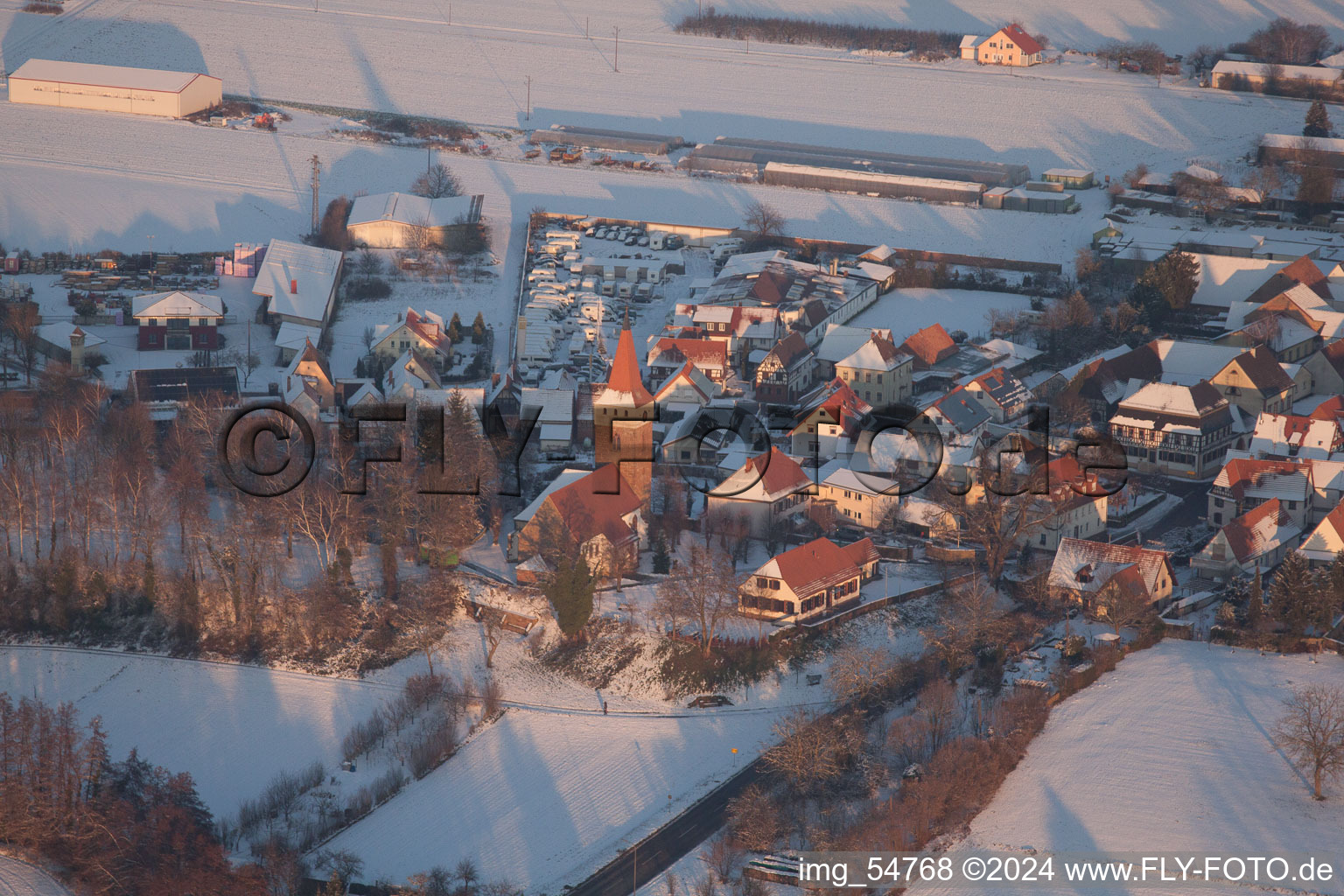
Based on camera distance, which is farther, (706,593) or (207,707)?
(706,593)

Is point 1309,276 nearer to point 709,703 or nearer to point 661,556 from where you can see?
point 661,556

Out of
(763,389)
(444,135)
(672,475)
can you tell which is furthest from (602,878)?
(444,135)

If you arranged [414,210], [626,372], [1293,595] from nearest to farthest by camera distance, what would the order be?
[1293,595], [626,372], [414,210]

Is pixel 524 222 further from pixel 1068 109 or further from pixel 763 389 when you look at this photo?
pixel 1068 109

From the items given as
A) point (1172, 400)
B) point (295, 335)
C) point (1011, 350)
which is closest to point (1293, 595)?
point (1172, 400)

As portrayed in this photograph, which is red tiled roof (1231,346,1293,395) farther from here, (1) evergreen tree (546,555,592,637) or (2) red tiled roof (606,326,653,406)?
(1) evergreen tree (546,555,592,637)

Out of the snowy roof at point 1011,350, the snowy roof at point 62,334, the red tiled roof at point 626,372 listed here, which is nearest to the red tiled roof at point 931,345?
the snowy roof at point 1011,350
